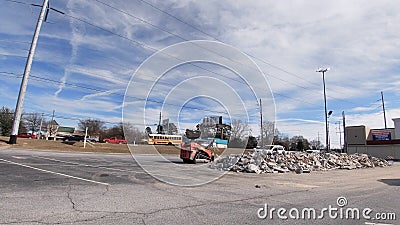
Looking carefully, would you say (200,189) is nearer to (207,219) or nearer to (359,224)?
(207,219)

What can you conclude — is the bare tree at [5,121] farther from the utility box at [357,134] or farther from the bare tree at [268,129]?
the utility box at [357,134]

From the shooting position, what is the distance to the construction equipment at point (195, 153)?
57.7ft

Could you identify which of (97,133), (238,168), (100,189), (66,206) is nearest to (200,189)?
(100,189)

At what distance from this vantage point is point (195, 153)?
1858cm

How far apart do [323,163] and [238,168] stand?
10.1 meters

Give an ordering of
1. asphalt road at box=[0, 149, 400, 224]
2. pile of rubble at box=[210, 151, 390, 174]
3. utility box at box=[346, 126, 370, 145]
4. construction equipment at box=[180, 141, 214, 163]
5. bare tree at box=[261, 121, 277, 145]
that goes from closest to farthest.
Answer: asphalt road at box=[0, 149, 400, 224] → bare tree at box=[261, 121, 277, 145] → pile of rubble at box=[210, 151, 390, 174] → construction equipment at box=[180, 141, 214, 163] → utility box at box=[346, 126, 370, 145]

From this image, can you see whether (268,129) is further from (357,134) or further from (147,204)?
(357,134)

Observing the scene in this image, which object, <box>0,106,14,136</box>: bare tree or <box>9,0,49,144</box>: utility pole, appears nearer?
<box>9,0,49,144</box>: utility pole

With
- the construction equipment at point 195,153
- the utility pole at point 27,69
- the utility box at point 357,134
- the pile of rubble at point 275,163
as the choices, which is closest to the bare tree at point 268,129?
the pile of rubble at point 275,163

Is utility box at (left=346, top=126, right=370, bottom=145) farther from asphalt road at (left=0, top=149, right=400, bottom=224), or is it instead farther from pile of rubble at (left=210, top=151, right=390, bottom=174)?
asphalt road at (left=0, top=149, right=400, bottom=224)
